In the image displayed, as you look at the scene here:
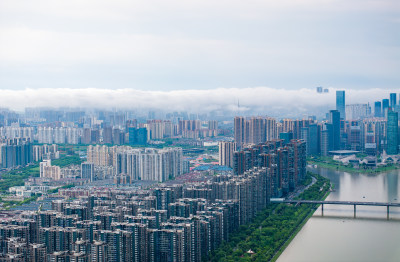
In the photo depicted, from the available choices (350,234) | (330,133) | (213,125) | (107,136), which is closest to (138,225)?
(350,234)

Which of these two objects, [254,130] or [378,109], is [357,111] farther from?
[254,130]

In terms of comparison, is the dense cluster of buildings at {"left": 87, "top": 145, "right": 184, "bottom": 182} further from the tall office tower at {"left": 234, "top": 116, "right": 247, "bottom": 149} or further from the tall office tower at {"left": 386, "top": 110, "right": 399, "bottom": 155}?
the tall office tower at {"left": 386, "top": 110, "right": 399, "bottom": 155}

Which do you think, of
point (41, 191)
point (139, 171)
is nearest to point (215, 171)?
point (139, 171)

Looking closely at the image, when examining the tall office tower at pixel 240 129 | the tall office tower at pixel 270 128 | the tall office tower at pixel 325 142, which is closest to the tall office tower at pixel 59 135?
the tall office tower at pixel 240 129

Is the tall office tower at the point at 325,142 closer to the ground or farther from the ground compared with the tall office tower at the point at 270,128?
closer to the ground

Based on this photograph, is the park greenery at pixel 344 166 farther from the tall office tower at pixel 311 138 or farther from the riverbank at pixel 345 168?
the tall office tower at pixel 311 138
